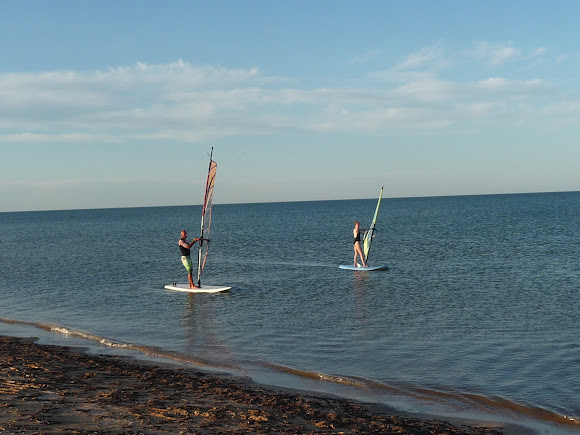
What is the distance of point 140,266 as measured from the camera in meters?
30.9

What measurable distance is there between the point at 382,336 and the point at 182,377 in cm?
532

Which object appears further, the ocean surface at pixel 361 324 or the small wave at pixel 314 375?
the small wave at pixel 314 375

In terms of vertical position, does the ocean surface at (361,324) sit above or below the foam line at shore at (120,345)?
above

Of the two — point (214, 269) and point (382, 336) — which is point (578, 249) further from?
point (382, 336)

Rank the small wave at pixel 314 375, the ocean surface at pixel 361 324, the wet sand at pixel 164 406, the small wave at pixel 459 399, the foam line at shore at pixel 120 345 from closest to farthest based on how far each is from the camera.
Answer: the wet sand at pixel 164 406
the small wave at pixel 459 399
the ocean surface at pixel 361 324
the small wave at pixel 314 375
the foam line at shore at pixel 120 345

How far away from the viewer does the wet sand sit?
23.5 ft

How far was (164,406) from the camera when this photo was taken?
26.5 ft

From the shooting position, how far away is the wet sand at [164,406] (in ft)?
23.5

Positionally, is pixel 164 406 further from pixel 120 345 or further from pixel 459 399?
pixel 120 345

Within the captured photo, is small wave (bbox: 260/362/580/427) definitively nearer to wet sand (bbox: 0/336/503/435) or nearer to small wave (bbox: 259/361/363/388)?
small wave (bbox: 259/361/363/388)

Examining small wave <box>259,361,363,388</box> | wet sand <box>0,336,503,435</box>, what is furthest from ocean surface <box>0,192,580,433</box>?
wet sand <box>0,336,503,435</box>

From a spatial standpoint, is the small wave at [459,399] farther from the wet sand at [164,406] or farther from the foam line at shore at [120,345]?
the foam line at shore at [120,345]

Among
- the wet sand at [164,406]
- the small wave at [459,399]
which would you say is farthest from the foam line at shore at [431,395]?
the wet sand at [164,406]

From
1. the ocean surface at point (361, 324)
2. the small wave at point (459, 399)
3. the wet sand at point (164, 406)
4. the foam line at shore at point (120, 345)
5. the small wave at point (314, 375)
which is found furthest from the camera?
the foam line at shore at point (120, 345)
